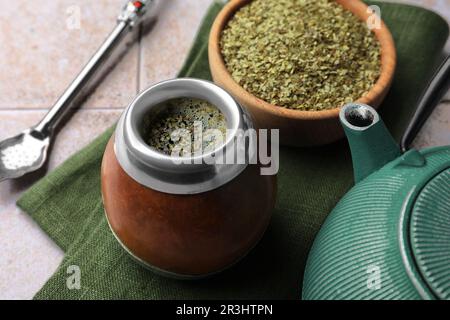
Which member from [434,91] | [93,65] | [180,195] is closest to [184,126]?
[180,195]

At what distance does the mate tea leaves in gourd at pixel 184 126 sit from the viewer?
27.0 inches

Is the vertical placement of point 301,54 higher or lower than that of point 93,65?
higher

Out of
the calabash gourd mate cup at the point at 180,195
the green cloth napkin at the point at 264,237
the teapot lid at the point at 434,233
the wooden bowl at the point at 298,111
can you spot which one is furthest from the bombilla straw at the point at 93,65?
the teapot lid at the point at 434,233

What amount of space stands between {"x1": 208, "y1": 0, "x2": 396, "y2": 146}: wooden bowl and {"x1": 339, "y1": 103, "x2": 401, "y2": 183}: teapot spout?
0.58 ft

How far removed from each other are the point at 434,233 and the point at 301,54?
1.40 feet

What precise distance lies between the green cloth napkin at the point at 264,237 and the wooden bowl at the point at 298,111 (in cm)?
5

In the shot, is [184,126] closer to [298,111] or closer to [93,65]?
[298,111]

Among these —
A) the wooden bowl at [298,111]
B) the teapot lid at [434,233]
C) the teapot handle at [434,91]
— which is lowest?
the wooden bowl at [298,111]

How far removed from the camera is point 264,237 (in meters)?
0.89

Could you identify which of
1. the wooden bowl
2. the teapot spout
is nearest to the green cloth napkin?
the wooden bowl

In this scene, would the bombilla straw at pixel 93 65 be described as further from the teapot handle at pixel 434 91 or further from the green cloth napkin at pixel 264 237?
the teapot handle at pixel 434 91

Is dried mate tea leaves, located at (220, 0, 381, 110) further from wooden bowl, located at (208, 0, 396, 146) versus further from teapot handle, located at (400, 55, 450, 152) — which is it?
teapot handle, located at (400, 55, 450, 152)

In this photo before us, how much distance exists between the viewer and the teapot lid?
1.96 feet

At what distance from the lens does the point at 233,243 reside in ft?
2.45
